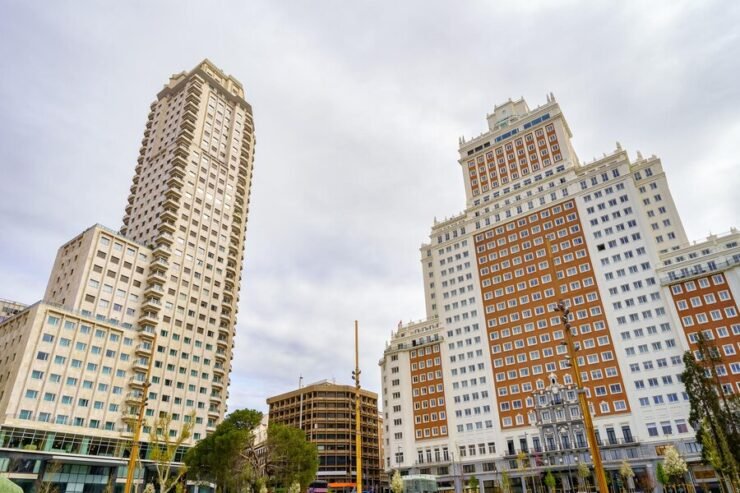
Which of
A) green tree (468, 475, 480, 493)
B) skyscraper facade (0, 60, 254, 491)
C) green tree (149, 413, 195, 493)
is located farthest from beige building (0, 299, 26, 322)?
green tree (468, 475, 480, 493)

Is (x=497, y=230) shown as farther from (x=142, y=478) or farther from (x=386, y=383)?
(x=142, y=478)

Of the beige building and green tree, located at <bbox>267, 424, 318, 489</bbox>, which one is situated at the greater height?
the beige building

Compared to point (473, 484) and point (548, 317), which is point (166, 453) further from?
point (548, 317)

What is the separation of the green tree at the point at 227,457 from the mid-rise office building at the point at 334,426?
6038 centimetres

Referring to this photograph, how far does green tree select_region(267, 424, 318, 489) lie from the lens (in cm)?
5956

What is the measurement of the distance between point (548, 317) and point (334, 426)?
Result: 6952cm

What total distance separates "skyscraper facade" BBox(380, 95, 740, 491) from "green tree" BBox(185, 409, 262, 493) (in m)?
41.3

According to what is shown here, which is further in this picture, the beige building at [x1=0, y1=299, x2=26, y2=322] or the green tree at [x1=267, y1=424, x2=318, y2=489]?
the beige building at [x1=0, y1=299, x2=26, y2=322]

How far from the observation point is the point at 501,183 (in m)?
103

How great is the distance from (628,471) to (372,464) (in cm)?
8545

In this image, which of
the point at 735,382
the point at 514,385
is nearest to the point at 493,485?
the point at 514,385

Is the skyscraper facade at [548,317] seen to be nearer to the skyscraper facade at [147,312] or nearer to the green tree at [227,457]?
the green tree at [227,457]

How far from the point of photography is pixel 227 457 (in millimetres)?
55969

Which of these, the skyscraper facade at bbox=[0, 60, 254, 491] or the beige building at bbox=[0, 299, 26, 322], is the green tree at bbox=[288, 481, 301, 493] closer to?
the skyscraper facade at bbox=[0, 60, 254, 491]
